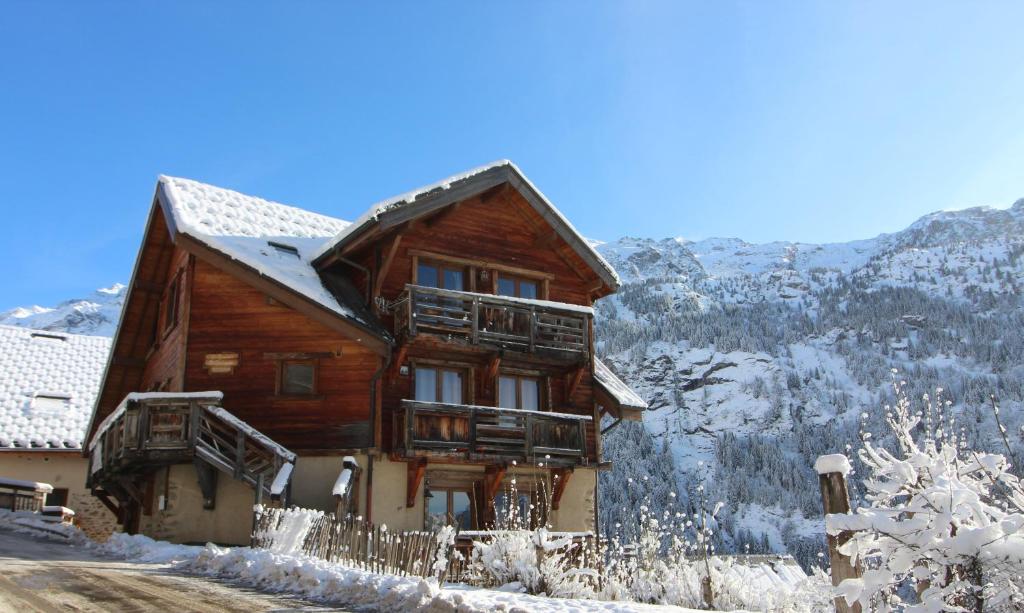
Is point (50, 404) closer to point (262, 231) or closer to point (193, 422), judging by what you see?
point (262, 231)

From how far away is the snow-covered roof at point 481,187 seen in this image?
64.4 ft

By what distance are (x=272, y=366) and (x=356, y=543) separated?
8.36 metres

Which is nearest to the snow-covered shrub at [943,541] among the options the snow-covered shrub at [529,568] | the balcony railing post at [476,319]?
the snow-covered shrub at [529,568]

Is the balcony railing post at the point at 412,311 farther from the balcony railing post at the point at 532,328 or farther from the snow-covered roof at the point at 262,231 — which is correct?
the balcony railing post at the point at 532,328

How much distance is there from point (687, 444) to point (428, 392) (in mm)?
73517

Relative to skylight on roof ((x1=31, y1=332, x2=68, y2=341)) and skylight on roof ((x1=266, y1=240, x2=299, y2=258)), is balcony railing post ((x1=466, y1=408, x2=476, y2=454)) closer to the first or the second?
skylight on roof ((x1=266, y1=240, x2=299, y2=258))

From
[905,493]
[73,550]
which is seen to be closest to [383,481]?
[73,550]

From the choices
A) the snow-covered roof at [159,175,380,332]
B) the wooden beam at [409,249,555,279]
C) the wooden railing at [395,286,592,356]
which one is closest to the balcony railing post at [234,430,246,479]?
the snow-covered roof at [159,175,380,332]

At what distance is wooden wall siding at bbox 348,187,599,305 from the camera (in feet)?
67.7

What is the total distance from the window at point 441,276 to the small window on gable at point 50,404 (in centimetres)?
1486

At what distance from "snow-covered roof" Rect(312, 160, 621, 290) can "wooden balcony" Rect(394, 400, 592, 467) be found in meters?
4.33

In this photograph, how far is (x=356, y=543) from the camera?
11.7m

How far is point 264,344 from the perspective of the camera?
63.3 feet

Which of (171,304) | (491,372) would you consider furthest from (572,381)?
(171,304)
